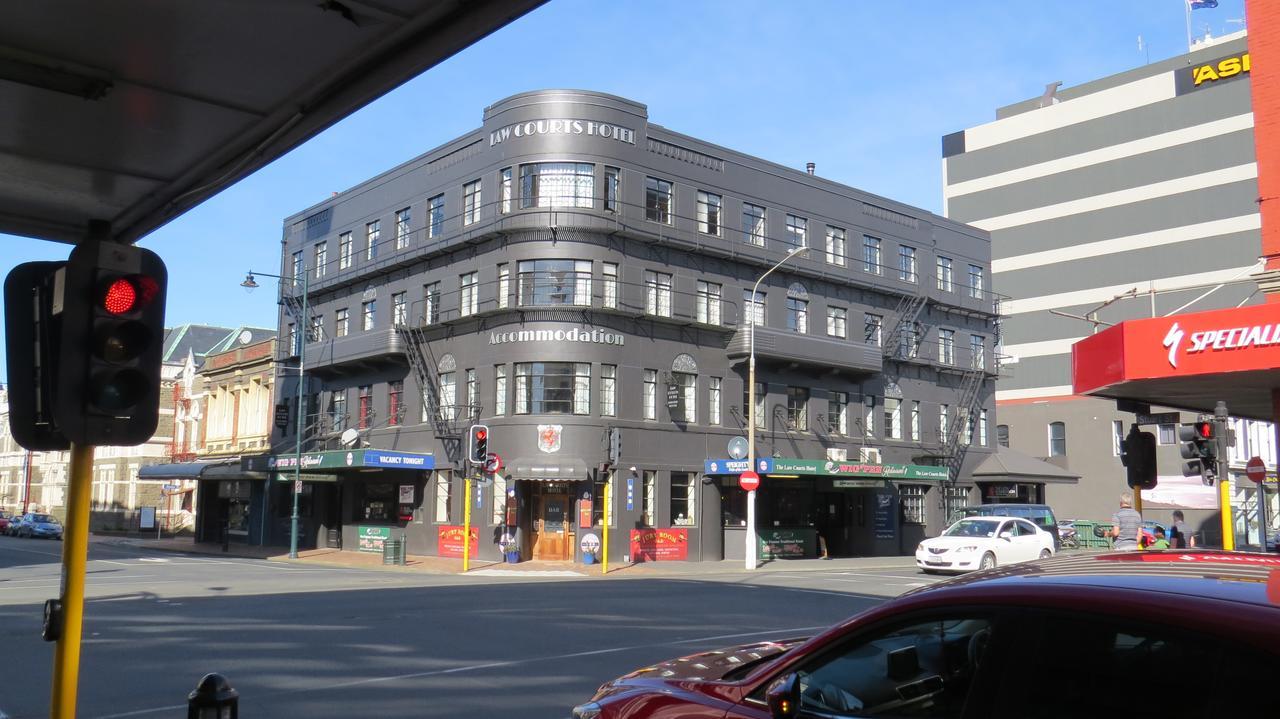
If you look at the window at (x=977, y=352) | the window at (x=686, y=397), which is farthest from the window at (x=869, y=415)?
the window at (x=686, y=397)

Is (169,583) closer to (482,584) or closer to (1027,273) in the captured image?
(482,584)

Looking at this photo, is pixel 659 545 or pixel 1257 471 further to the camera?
pixel 659 545

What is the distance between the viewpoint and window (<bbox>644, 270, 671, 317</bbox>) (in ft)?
115

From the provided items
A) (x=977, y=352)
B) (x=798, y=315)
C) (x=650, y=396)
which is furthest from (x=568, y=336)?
(x=977, y=352)

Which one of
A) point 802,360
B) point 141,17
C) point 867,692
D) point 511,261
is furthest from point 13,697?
point 802,360

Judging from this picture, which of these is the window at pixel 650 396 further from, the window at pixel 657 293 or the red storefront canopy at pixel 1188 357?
the red storefront canopy at pixel 1188 357

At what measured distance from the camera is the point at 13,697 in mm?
9422

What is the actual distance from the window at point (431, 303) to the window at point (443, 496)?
18.8 feet

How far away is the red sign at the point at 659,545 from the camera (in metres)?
33.2

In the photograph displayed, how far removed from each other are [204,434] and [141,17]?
5539 cm

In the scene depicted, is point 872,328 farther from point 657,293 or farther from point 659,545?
point 659,545

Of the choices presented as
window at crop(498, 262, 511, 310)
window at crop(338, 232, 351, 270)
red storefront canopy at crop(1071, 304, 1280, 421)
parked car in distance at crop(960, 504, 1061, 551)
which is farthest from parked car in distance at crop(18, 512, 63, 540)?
red storefront canopy at crop(1071, 304, 1280, 421)

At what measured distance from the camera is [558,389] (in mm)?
33344

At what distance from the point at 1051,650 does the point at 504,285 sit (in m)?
32.3
